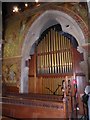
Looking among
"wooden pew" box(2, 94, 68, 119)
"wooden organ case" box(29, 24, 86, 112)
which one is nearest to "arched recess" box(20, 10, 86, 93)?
"wooden organ case" box(29, 24, 86, 112)

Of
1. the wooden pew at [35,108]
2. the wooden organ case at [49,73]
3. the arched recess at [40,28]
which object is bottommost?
the wooden pew at [35,108]

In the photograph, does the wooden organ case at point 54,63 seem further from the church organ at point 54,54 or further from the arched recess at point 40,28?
the arched recess at point 40,28

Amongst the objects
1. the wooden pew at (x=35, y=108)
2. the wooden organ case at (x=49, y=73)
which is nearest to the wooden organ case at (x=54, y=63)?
the wooden organ case at (x=49, y=73)

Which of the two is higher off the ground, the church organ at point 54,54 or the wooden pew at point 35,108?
the church organ at point 54,54

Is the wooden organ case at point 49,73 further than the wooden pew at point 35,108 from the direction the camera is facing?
Yes

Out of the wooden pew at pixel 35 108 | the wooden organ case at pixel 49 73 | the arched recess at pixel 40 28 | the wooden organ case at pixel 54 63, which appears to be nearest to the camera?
the wooden pew at pixel 35 108

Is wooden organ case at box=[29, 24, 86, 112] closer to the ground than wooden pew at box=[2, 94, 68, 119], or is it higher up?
higher up

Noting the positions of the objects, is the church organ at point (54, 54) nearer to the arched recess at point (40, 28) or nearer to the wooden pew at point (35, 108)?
the arched recess at point (40, 28)

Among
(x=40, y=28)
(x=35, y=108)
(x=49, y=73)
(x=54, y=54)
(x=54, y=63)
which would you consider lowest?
(x=35, y=108)

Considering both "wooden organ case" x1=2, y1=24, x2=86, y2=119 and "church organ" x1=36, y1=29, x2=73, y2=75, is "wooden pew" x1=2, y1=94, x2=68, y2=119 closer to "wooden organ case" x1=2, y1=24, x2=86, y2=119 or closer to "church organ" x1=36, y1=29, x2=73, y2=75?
"wooden organ case" x1=2, y1=24, x2=86, y2=119

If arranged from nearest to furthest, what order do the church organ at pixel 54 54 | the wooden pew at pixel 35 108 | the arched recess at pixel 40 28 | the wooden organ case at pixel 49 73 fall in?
the wooden pew at pixel 35 108 < the wooden organ case at pixel 49 73 < the arched recess at pixel 40 28 < the church organ at pixel 54 54

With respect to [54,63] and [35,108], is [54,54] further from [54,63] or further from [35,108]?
[35,108]

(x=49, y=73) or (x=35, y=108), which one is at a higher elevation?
(x=49, y=73)

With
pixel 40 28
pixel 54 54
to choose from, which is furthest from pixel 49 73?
pixel 40 28
